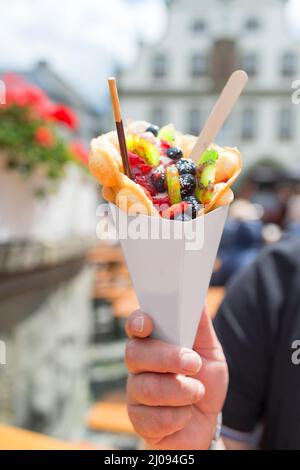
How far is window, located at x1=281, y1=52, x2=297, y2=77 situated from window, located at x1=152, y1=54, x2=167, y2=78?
18.5 feet

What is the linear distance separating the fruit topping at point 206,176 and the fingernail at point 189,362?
0.23 meters

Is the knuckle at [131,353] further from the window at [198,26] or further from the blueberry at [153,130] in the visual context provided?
the window at [198,26]

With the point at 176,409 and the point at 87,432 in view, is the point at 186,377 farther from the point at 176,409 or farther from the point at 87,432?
the point at 87,432

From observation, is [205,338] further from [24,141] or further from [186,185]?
[24,141]

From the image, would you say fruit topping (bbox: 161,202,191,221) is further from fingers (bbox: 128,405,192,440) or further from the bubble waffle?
fingers (bbox: 128,405,192,440)

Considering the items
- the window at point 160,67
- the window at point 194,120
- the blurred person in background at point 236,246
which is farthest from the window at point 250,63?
the blurred person in background at point 236,246

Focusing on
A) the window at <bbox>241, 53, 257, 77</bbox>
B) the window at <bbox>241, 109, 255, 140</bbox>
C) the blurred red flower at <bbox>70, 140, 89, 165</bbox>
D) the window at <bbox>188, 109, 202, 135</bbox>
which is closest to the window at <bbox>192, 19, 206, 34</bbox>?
the window at <bbox>241, 53, 257, 77</bbox>

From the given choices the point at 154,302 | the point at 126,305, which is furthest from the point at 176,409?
the point at 126,305

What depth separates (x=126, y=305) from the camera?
483cm

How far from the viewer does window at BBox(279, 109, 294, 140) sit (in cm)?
2726

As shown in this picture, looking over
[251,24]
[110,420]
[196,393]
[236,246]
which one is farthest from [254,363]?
[251,24]

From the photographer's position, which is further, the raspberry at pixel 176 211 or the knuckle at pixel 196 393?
the knuckle at pixel 196 393

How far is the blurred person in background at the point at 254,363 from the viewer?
1007 mm

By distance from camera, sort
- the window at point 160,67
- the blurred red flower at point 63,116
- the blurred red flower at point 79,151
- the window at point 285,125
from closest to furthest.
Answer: the blurred red flower at point 63,116 < the blurred red flower at point 79,151 < the window at point 285,125 < the window at point 160,67
